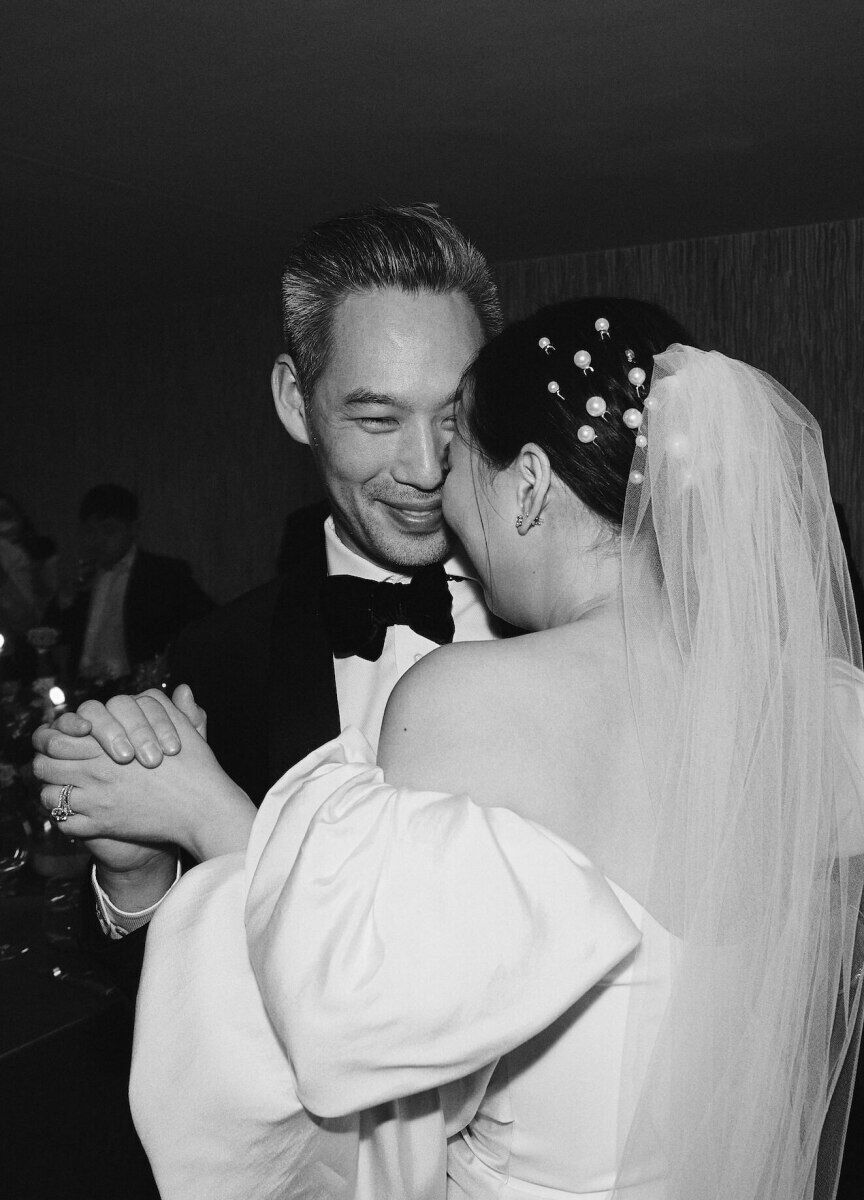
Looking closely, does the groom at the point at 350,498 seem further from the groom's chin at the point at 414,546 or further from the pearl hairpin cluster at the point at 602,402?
the pearl hairpin cluster at the point at 602,402

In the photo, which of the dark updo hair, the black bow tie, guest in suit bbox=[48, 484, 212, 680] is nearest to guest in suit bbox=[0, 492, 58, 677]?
guest in suit bbox=[48, 484, 212, 680]

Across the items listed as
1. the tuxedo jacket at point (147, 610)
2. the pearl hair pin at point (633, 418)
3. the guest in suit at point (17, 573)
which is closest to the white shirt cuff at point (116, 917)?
the pearl hair pin at point (633, 418)

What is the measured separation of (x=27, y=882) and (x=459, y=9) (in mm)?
2691

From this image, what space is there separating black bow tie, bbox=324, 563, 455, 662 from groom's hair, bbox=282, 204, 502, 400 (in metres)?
0.34

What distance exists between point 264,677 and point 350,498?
0.34m

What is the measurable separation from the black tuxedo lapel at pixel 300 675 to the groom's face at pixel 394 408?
192 mm

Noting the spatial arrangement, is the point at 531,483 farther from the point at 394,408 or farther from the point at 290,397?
the point at 290,397

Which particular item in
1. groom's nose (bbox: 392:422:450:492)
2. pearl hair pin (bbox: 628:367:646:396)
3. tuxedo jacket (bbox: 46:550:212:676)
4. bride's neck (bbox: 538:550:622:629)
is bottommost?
tuxedo jacket (bbox: 46:550:212:676)

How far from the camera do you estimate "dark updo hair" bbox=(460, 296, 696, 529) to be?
4.51ft

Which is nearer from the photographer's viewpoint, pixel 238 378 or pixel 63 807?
pixel 63 807

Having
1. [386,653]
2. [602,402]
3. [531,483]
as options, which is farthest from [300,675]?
[602,402]

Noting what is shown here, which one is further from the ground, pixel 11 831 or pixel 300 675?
pixel 300 675

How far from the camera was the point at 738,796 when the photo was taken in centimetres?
132

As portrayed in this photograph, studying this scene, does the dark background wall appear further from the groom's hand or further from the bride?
the groom's hand
